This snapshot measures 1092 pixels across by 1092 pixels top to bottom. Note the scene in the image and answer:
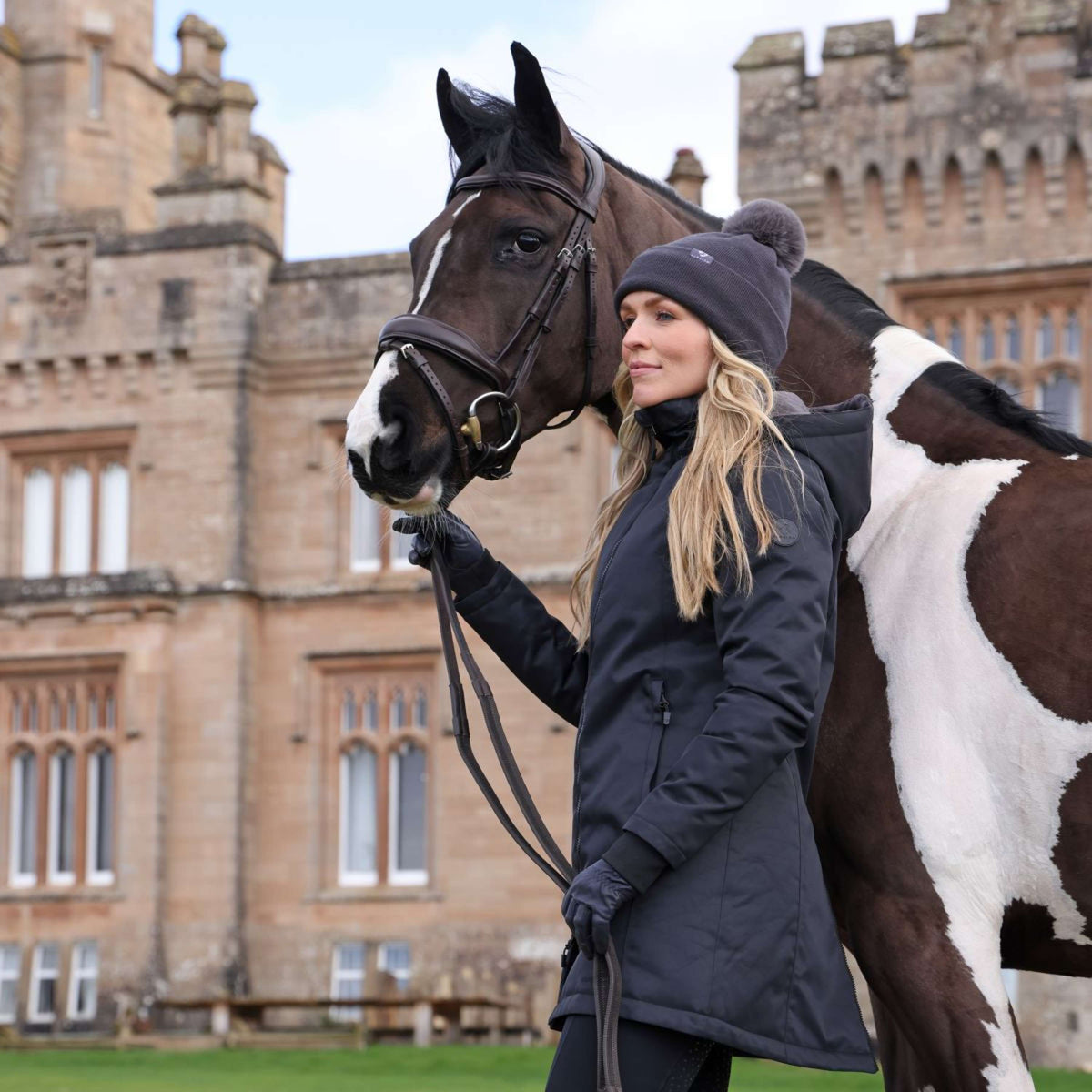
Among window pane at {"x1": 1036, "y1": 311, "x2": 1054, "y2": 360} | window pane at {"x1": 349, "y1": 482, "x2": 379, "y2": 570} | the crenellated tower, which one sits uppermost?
the crenellated tower

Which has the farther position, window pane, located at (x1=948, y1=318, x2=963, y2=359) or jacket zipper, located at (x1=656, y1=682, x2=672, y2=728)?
window pane, located at (x1=948, y1=318, x2=963, y2=359)

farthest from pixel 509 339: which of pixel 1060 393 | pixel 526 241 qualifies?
pixel 1060 393

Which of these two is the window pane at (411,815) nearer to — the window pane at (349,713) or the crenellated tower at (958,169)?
the window pane at (349,713)

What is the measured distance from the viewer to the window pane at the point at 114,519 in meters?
21.6

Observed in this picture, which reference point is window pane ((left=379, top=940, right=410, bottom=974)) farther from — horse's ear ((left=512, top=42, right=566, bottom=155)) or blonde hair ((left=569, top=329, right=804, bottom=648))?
blonde hair ((left=569, top=329, right=804, bottom=648))

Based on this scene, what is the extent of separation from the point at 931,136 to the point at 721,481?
57.9ft

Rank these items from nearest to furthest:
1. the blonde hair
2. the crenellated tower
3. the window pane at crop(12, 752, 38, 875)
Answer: the blonde hair
the crenellated tower
the window pane at crop(12, 752, 38, 875)

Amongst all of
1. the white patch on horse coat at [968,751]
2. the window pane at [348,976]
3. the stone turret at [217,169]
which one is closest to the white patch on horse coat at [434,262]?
the white patch on horse coat at [968,751]

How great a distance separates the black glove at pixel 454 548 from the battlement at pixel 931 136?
16.7m

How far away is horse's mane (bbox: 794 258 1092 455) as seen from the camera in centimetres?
330

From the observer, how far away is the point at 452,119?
3.59 m

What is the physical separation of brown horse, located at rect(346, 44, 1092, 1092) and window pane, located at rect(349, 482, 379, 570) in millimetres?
17861

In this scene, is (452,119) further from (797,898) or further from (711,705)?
(797,898)

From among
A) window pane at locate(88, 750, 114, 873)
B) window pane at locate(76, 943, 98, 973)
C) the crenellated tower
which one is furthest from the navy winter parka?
window pane at locate(88, 750, 114, 873)
